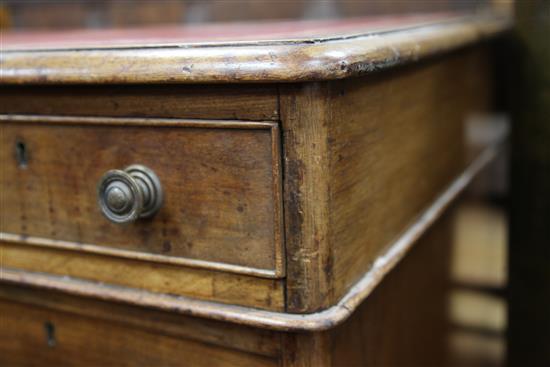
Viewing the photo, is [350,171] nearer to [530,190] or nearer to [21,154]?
[21,154]

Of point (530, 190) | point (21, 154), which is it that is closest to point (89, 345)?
point (21, 154)

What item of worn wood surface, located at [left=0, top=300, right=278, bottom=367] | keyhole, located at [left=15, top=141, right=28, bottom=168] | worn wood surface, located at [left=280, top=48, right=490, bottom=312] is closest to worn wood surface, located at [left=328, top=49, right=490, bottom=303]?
worn wood surface, located at [left=280, top=48, right=490, bottom=312]

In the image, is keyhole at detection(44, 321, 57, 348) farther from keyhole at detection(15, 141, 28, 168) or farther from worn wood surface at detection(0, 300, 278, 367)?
keyhole at detection(15, 141, 28, 168)

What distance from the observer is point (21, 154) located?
0.61m

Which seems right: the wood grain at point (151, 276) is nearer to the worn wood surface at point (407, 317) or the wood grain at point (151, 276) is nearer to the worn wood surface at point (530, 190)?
the worn wood surface at point (407, 317)

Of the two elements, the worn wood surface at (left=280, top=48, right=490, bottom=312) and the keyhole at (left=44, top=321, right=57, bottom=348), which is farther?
the keyhole at (left=44, top=321, right=57, bottom=348)

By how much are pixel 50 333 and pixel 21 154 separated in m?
0.18

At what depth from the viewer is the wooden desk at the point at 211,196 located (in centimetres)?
49

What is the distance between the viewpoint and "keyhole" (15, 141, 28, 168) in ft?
1.98

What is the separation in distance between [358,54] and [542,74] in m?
0.46

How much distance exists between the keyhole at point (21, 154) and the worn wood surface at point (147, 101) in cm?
3

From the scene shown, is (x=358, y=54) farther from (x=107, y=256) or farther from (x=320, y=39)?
(x=107, y=256)

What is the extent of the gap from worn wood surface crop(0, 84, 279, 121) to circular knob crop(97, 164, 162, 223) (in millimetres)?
47

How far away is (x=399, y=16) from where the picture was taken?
1014 millimetres
